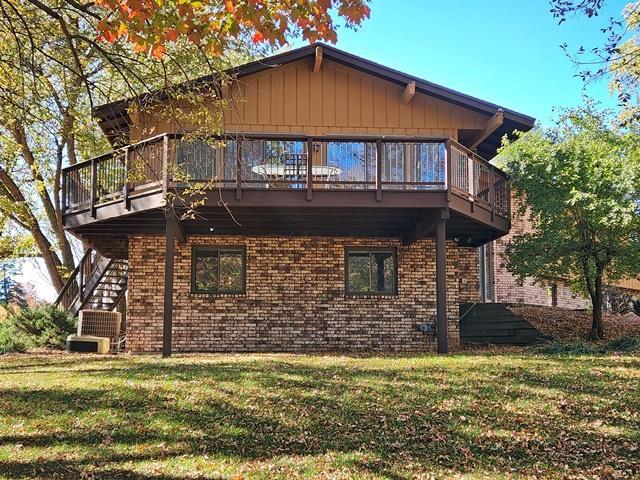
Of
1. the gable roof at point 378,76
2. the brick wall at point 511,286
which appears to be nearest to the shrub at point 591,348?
the gable roof at point 378,76

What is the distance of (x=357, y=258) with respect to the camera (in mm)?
15016

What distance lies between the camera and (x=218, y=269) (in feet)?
48.6

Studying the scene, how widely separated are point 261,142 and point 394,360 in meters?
4.84

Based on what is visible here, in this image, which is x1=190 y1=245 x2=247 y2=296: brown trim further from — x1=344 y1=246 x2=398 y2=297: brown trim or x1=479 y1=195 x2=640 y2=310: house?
x1=479 y1=195 x2=640 y2=310: house

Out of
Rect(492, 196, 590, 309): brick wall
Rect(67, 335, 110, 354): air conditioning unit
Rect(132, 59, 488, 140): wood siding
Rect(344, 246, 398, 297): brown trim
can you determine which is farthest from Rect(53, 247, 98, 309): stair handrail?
Rect(492, 196, 590, 309): brick wall

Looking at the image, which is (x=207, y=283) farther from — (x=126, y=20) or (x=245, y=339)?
(x=126, y=20)

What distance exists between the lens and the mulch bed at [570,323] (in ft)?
Result: 49.5

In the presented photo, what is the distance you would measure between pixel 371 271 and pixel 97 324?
21.1 ft

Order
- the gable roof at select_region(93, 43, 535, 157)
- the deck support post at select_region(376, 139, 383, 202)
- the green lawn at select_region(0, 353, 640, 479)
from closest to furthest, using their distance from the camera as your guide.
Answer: the green lawn at select_region(0, 353, 640, 479) → the deck support post at select_region(376, 139, 383, 202) → the gable roof at select_region(93, 43, 535, 157)

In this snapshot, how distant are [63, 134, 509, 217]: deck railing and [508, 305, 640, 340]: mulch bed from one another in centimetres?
403

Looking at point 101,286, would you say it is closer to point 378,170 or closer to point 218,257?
point 218,257

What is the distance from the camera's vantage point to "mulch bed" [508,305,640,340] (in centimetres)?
1508

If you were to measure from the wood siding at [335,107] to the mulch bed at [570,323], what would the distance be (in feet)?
16.6

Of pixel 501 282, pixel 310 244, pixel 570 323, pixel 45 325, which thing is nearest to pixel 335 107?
pixel 310 244
